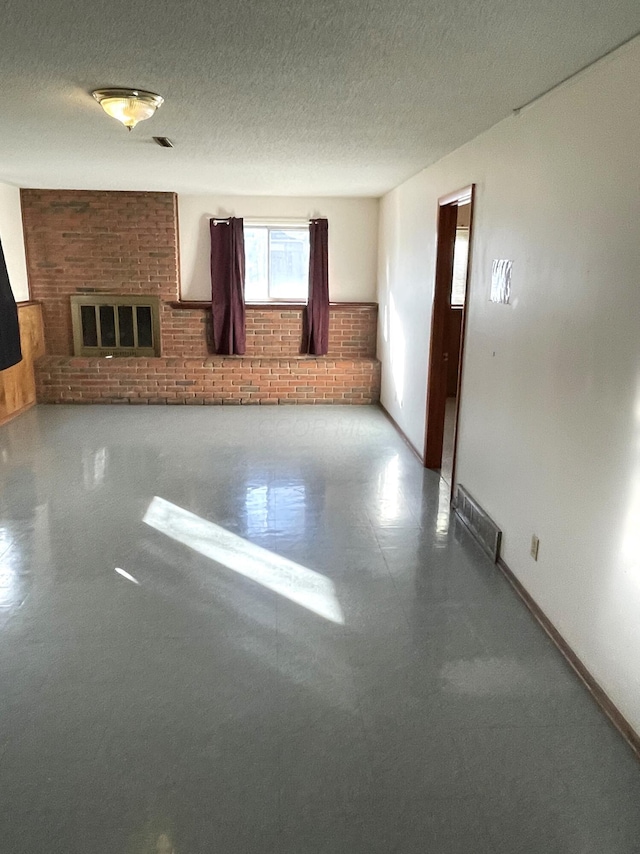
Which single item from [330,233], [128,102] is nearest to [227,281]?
[330,233]

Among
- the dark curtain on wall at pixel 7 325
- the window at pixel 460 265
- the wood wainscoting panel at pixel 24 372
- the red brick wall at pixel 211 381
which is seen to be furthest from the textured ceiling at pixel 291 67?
the window at pixel 460 265

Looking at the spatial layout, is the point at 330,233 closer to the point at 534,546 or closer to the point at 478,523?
the point at 478,523

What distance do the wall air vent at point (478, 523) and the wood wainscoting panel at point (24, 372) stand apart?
14.7 feet

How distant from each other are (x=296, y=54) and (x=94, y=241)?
5.30 m

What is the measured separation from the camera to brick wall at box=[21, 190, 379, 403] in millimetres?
6805

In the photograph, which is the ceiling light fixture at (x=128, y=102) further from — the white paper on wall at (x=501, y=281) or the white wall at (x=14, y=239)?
the white wall at (x=14, y=239)

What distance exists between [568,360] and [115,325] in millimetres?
5722

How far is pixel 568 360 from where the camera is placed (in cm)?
253

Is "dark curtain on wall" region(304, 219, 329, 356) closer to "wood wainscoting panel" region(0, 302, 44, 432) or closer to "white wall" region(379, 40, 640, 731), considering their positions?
"wood wainscoting panel" region(0, 302, 44, 432)

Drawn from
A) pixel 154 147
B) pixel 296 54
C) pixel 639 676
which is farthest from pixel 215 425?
pixel 639 676

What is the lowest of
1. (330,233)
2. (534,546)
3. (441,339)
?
(534,546)

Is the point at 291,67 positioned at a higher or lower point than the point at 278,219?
higher

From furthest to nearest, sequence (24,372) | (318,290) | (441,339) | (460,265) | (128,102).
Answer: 1. (460,265)
2. (318,290)
3. (24,372)
4. (441,339)
5. (128,102)

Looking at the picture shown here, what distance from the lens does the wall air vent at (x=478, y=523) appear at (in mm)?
3307
